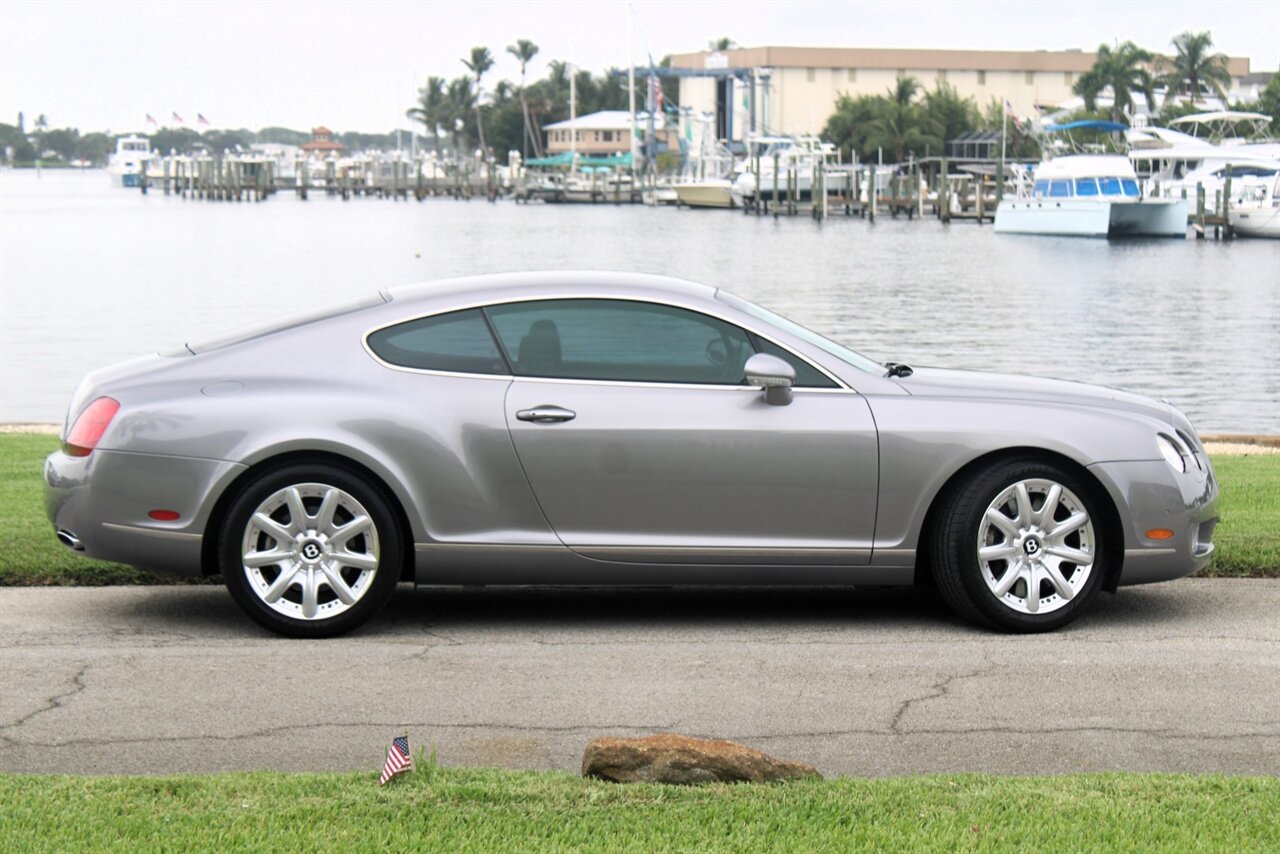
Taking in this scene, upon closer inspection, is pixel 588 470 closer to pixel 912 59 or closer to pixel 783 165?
pixel 783 165

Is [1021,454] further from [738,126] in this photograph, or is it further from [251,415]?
[738,126]

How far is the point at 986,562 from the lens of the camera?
22.7 feet

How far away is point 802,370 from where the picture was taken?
23.0ft

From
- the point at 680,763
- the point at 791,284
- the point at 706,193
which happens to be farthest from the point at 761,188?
the point at 680,763

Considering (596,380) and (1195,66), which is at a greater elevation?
(1195,66)

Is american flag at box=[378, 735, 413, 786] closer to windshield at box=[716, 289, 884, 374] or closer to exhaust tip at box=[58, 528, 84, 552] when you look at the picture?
exhaust tip at box=[58, 528, 84, 552]

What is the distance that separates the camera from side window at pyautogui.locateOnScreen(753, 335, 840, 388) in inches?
275

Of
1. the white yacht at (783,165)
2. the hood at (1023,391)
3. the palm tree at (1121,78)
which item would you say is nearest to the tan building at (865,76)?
the white yacht at (783,165)

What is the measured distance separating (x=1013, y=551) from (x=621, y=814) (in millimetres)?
2964

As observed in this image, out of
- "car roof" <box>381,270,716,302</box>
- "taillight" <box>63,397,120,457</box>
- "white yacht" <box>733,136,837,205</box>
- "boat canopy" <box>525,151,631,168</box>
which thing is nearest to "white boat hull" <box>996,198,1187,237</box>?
"white yacht" <box>733,136,837,205</box>

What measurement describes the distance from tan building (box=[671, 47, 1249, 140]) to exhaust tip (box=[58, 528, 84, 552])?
142m

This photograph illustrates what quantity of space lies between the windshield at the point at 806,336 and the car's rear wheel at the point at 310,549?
1.68 metres

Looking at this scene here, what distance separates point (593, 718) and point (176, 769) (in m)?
1.36

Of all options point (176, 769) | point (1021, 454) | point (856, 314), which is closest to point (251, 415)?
point (176, 769)
